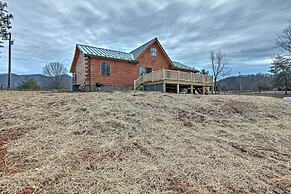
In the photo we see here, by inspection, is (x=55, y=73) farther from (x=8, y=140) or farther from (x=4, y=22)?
(x=8, y=140)

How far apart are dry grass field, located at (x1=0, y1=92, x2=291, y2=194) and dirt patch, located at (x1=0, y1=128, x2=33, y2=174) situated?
17 millimetres

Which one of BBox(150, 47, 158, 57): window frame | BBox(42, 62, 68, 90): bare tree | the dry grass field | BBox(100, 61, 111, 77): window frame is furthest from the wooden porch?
BBox(42, 62, 68, 90): bare tree

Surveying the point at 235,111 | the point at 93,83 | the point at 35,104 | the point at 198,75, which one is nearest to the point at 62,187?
the point at 35,104

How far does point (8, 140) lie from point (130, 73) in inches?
600

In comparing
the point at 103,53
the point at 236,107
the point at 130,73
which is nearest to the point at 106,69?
the point at 103,53

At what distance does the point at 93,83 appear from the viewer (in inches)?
719

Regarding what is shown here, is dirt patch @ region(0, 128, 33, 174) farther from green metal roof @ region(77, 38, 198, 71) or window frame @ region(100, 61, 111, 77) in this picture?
window frame @ region(100, 61, 111, 77)

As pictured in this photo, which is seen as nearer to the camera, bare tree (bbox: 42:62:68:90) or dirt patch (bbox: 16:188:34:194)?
dirt patch (bbox: 16:188:34:194)

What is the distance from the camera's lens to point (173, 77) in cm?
1716

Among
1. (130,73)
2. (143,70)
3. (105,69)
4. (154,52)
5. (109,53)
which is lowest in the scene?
(130,73)

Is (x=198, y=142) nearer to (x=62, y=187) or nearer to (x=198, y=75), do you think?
(x=62, y=187)

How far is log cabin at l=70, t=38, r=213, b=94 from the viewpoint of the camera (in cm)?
1764

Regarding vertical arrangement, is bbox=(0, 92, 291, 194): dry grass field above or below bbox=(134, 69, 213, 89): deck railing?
below

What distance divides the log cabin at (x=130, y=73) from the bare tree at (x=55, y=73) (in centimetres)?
2688
